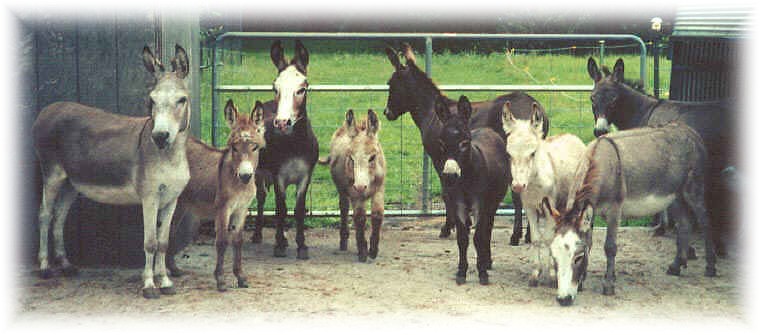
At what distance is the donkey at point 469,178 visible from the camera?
7.25 meters

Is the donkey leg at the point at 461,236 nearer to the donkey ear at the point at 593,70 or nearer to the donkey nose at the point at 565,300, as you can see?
the donkey nose at the point at 565,300

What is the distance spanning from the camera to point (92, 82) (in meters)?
7.85

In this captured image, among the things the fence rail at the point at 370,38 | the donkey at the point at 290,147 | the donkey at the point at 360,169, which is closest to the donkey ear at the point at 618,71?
the fence rail at the point at 370,38

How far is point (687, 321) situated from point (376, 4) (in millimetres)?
11628

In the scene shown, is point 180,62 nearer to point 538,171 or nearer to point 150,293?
point 150,293

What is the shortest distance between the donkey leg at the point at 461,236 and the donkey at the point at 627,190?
825mm

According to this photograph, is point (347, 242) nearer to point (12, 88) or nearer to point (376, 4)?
point (12, 88)

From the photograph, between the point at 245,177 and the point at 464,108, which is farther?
the point at 464,108

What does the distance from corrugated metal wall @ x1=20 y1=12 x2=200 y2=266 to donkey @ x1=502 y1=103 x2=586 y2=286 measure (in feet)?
9.92

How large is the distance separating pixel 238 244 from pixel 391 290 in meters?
1.23

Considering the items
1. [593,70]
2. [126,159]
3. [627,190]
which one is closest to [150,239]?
[126,159]

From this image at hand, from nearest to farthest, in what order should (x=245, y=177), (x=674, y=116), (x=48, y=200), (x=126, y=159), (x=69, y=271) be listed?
(x=245, y=177), (x=126, y=159), (x=48, y=200), (x=69, y=271), (x=674, y=116)

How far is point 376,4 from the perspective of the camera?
17.3 meters

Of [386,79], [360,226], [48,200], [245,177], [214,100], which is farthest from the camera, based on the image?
[386,79]
